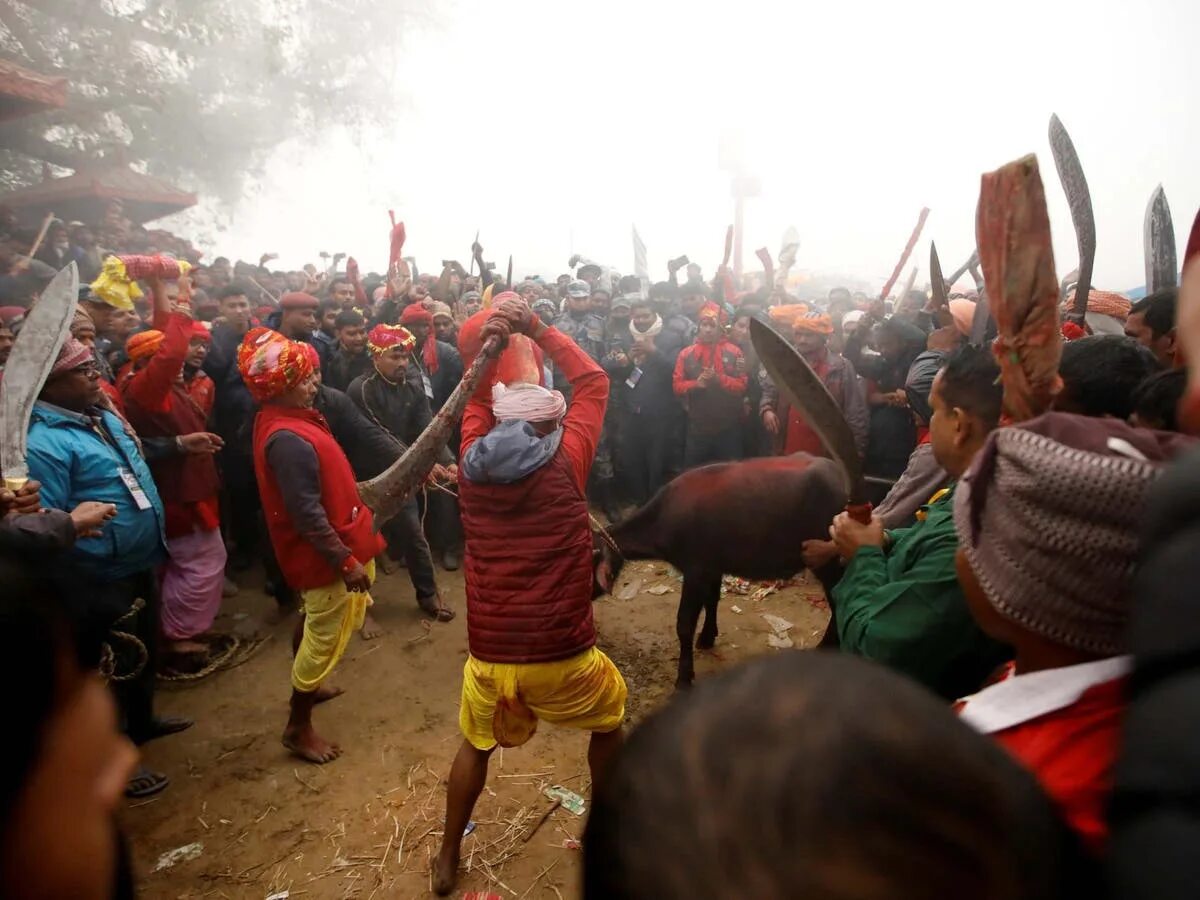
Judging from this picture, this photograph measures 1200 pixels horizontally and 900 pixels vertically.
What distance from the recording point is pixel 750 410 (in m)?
7.34

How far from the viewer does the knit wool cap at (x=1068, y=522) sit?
933 millimetres

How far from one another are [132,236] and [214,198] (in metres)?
15.4

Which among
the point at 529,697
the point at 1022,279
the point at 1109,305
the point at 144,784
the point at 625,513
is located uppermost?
the point at 1022,279

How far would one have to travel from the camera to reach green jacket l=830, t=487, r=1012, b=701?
65.4 inches

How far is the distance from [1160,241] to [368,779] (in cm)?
541

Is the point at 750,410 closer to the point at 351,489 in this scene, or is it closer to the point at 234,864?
the point at 351,489

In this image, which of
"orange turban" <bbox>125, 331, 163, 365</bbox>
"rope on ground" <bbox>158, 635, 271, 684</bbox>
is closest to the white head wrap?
"orange turban" <bbox>125, 331, 163, 365</bbox>

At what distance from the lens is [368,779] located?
11.9 feet

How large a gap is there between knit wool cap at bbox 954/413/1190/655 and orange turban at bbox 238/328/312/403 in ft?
10.6

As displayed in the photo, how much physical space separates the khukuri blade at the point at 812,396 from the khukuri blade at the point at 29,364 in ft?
9.48

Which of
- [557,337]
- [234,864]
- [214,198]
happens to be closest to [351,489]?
[557,337]

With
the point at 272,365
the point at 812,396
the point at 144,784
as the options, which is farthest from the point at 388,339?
the point at 812,396

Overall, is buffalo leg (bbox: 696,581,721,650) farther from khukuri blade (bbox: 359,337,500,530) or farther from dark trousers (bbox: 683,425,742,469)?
dark trousers (bbox: 683,425,742,469)

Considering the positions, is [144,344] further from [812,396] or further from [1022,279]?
[1022,279]
